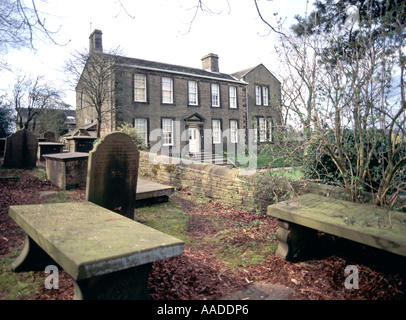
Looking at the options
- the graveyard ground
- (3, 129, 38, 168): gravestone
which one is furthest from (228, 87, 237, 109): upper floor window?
the graveyard ground

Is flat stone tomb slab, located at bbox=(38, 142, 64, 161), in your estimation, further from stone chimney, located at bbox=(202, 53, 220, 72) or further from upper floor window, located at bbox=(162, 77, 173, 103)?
stone chimney, located at bbox=(202, 53, 220, 72)

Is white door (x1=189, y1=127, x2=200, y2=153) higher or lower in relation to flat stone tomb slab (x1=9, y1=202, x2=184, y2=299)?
higher

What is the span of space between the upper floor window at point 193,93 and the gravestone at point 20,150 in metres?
14.6

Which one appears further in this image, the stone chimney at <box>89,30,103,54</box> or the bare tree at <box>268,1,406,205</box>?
the stone chimney at <box>89,30,103,54</box>

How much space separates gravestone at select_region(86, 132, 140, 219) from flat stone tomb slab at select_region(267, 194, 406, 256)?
2.21 m

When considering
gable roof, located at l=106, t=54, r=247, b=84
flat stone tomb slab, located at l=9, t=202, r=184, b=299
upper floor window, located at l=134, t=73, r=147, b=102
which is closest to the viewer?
flat stone tomb slab, located at l=9, t=202, r=184, b=299

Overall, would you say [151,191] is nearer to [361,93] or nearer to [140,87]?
[361,93]

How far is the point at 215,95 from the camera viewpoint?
79.5 feet

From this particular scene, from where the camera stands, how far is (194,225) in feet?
15.9

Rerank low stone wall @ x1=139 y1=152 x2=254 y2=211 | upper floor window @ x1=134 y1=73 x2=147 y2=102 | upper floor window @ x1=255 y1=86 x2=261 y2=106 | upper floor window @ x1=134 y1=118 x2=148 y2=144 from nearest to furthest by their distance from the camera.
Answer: low stone wall @ x1=139 y1=152 x2=254 y2=211 < upper floor window @ x1=134 y1=73 x2=147 y2=102 < upper floor window @ x1=134 y1=118 x2=148 y2=144 < upper floor window @ x1=255 y1=86 x2=261 y2=106

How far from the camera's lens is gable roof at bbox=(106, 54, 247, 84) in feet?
61.7

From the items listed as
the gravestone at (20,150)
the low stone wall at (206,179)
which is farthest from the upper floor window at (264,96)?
the gravestone at (20,150)

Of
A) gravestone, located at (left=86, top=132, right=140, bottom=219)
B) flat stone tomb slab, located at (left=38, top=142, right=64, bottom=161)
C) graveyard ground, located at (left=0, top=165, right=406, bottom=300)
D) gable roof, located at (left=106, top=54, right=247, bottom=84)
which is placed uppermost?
gable roof, located at (left=106, top=54, right=247, bottom=84)
